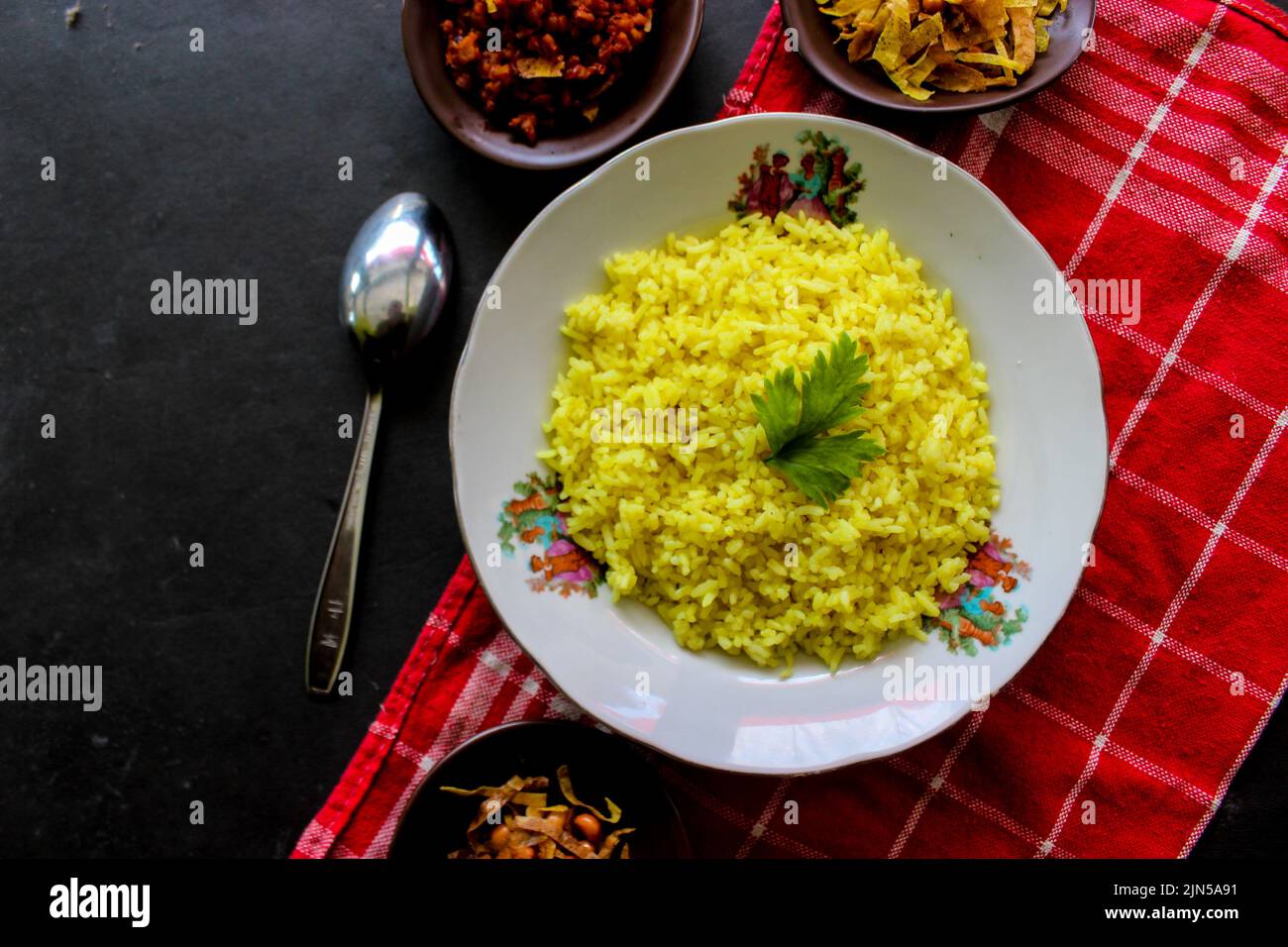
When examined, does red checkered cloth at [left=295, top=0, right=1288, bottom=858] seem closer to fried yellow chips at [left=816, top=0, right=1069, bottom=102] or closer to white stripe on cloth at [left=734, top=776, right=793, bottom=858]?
white stripe on cloth at [left=734, top=776, right=793, bottom=858]

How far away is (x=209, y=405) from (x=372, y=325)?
524 millimetres

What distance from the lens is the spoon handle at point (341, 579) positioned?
2.39m

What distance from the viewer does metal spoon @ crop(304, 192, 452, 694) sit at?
239cm

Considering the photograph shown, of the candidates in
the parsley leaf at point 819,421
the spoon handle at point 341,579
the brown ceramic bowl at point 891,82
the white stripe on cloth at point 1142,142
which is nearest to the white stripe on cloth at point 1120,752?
the parsley leaf at point 819,421

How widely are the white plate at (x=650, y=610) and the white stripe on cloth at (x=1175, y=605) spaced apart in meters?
0.44

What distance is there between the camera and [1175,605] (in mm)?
2371

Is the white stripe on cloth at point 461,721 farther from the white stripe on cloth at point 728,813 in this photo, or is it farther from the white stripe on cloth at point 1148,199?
the white stripe on cloth at point 1148,199

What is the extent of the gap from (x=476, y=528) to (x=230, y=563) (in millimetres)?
812

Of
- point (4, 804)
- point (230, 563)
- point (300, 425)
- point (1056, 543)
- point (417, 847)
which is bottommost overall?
point (4, 804)

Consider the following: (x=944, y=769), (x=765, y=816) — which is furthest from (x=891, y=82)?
(x=765, y=816)

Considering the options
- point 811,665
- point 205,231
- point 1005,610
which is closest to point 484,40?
point 205,231

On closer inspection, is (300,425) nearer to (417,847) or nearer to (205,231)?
(205,231)

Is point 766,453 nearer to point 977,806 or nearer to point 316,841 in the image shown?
point 977,806

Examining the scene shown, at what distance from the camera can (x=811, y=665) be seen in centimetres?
220
